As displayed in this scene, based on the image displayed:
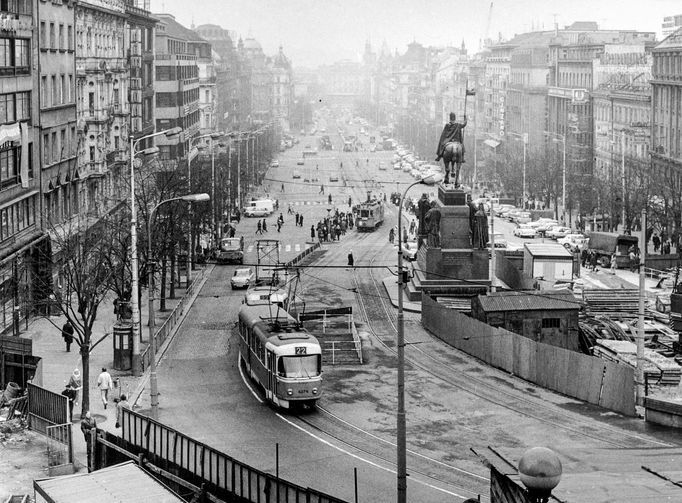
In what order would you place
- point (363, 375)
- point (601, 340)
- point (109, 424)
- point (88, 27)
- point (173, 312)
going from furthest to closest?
point (88, 27), point (173, 312), point (601, 340), point (363, 375), point (109, 424)

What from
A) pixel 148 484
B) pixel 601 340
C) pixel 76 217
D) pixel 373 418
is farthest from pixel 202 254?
pixel 148 484

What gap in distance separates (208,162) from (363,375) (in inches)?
2852

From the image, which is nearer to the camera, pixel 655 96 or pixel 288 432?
pixel 288 432

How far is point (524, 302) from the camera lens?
172 ft

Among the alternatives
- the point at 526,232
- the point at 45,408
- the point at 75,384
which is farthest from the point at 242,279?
the point at 45,408

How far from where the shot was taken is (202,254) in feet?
274

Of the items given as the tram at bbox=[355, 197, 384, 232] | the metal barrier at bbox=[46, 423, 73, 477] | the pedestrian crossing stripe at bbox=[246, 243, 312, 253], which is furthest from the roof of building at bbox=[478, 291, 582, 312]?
the tram at bbox=[355, 197, 384, 232]

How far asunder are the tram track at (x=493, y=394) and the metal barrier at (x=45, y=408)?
1456 centimetres

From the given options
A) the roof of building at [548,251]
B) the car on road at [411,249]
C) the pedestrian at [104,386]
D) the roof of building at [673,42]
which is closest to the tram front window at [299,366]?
the pedestrian at [104,386]

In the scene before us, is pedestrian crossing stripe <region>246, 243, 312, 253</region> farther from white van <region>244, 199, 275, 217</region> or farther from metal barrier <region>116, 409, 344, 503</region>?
metal barrier <region>116, 409, 344, 503</region>

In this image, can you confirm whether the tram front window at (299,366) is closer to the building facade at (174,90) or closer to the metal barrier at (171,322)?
the metal barrier at (171,322)

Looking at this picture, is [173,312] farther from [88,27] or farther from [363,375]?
[88,27]

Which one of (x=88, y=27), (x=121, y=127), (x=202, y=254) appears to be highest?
(x=88, y=27)

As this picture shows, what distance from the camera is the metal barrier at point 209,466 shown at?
26.0 metres
